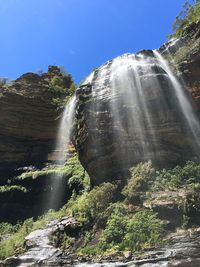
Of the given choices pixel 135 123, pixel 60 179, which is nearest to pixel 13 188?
pixel 60 179

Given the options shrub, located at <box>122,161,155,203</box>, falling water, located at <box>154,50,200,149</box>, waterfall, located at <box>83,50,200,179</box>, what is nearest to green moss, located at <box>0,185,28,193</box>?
waterfall, located at <box>83,50,200,179</box>

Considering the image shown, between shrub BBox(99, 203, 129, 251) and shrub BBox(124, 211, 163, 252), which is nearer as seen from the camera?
shrub BBox(124, 211, 163, 252)

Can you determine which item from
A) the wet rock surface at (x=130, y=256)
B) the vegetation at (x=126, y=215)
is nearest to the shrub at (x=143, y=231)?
the vegetation at (x=126, y=215)

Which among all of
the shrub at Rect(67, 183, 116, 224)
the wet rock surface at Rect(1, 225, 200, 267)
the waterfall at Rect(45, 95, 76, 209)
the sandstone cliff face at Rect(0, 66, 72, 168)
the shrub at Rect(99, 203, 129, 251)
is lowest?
the wet rock surface at Rect(1, 225, 200, 267)

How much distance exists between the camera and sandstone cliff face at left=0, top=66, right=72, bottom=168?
30.2m

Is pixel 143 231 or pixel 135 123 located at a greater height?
pixel 135 123

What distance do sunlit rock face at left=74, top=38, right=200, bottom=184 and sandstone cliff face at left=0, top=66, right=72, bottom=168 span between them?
9.76 m

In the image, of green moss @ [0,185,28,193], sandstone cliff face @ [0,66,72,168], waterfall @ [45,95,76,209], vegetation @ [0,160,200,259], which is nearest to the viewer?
vegetation @ [0,160,200,259]

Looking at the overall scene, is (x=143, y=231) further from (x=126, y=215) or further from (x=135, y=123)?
(x=135, y=123)

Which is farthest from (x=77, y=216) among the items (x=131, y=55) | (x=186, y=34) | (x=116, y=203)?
(x=186, y=34)

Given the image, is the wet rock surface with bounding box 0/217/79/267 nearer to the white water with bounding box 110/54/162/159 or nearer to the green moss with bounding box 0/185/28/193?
the white water with bounding box 110/54/162/159

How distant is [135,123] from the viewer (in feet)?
63.2

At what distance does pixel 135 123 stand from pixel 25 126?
43.2 ft

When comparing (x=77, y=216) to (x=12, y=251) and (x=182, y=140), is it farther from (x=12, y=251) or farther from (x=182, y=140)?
(x=182, y=140)
